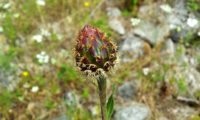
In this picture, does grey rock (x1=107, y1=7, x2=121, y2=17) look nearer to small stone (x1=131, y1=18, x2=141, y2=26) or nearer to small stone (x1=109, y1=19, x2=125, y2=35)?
small stone (x1=109, y1=19, x2=125, y2=35)

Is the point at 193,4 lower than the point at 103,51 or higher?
higher

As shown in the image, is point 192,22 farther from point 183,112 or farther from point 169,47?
point 183,112

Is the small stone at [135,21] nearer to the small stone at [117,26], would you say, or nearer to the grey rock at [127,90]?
the small stone at [117,26]

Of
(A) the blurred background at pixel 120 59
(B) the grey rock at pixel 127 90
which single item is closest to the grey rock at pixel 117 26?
(A) the blurred background at pixel 120 59

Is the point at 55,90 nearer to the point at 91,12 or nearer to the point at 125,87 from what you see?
the point at 125,87

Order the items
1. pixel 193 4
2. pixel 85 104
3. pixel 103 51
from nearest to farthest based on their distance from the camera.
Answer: pixel 103 51, pixel 85 104, pixel 193 4

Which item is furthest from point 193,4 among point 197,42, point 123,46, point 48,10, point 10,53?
point 10,53

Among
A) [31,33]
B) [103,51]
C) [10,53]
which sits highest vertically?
[31,33]
